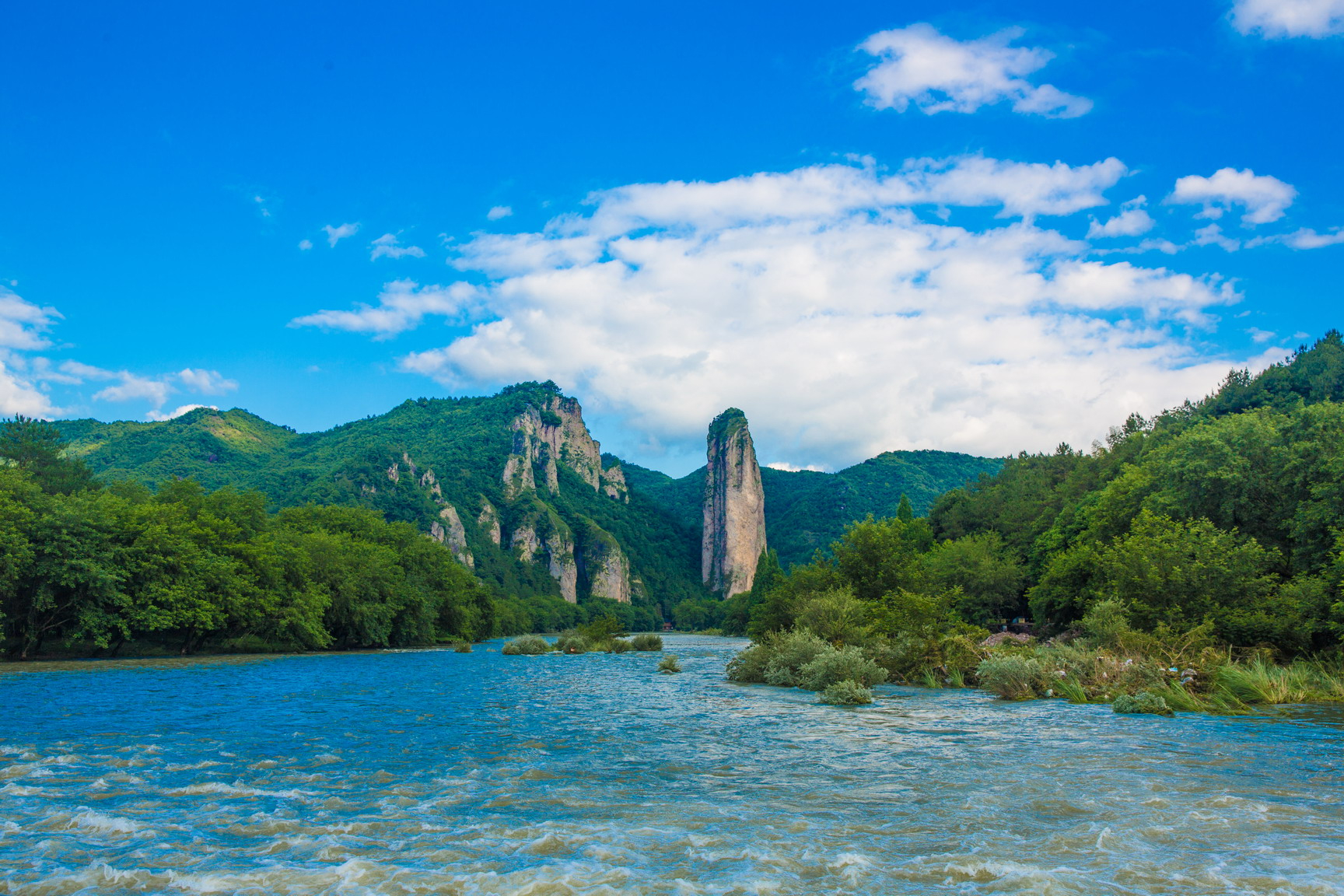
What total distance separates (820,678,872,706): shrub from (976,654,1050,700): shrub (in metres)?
4.79

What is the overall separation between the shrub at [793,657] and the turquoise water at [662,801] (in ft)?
30.2

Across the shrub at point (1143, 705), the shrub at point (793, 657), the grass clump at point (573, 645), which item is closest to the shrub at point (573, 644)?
the grass clump at point (573, 645)

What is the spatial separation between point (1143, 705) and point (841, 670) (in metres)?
9.58

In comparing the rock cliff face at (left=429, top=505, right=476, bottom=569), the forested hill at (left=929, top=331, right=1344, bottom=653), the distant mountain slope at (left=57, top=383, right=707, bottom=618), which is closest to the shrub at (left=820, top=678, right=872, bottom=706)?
the forested hill at (left=929, top=331, right=1344, bottom=653)

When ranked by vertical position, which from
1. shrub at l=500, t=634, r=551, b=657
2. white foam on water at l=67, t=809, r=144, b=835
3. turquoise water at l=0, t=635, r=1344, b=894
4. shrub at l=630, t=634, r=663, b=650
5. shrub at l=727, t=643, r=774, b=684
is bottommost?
shrub at l=630, t=634, r=663, b=650

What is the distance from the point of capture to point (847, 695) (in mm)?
24453

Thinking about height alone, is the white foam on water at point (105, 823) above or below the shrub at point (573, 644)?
above

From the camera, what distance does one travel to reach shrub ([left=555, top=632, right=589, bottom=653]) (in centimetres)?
6412

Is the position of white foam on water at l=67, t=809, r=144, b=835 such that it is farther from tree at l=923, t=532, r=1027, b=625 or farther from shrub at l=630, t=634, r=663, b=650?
shrub at l=630, t=634, r=663, b=650

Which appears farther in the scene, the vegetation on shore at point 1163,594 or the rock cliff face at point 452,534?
the rock cliff face at point 452,534

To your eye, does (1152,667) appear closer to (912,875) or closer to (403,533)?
(912,875)

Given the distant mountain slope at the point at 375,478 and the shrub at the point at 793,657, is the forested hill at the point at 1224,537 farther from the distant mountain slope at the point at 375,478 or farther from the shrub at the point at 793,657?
the distant mountain slope at the point at 375,478

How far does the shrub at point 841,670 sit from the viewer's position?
1088 inches

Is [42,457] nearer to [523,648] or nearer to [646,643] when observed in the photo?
[523,648]
